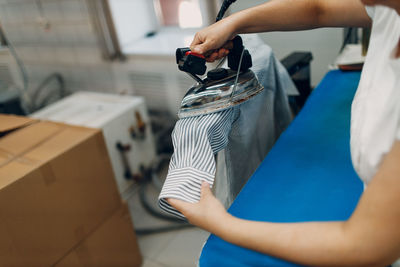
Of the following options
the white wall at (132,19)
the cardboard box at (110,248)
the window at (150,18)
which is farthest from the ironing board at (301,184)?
the white wall at (132,19)

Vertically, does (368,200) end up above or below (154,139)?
above

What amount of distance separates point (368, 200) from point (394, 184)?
4cm

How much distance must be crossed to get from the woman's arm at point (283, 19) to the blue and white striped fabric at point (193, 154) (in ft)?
0.58

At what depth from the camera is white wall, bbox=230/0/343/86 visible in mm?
999

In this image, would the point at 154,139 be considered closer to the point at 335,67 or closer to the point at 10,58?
the point at 335,67

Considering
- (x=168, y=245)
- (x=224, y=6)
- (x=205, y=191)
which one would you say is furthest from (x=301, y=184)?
(x=168, y=245)

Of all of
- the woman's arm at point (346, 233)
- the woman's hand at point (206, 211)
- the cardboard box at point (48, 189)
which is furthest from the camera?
the cardboard box at point (48, 189)

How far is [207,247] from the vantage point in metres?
0.60

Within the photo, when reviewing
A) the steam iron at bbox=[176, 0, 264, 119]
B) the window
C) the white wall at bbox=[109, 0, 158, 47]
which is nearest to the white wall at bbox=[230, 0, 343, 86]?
the steam iron at bbox=[176, 0, 264, 119]

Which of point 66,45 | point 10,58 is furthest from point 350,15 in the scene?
point 10,58

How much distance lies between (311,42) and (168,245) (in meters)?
1.13

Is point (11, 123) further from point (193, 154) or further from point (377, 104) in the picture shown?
point (377, 104)

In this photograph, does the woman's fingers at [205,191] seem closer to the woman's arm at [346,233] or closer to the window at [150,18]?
the woman's arm at [346,233]

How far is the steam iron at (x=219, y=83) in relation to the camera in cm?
75
